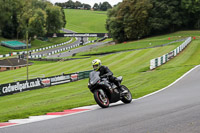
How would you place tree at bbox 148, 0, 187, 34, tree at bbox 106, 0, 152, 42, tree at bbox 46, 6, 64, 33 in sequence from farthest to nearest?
1. tree at bbox 46, 6, 64, 33
2. tree at bbox 148, 0, 187, 34
3. tree at bbox 106, 0, 152, 42

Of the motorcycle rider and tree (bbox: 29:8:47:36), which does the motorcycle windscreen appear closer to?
the motorcycle rider

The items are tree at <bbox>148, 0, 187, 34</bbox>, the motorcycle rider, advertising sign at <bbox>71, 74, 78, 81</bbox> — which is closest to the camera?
the motorcycle rider

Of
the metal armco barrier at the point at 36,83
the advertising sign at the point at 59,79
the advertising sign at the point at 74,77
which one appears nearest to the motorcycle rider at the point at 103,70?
the metal armco barrier at the point at 36,83

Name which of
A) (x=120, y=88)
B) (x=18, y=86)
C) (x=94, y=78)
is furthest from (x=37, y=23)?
(x=94, y=78)

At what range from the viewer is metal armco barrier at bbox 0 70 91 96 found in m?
31.0

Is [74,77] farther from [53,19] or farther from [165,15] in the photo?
[53,19]

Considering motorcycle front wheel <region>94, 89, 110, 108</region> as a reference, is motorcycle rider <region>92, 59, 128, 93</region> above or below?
above

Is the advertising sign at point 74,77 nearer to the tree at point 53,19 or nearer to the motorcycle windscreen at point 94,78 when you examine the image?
the motorcycle windscreen at point 94,78

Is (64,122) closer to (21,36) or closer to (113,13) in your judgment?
A: (113,13)

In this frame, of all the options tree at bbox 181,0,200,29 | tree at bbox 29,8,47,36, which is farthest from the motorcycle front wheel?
tree at bbox 29,8,47,36

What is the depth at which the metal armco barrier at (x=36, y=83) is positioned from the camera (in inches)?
1222

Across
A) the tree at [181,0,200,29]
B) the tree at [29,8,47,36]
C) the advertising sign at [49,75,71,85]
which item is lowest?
the advertising sign at [49,75,71,85]

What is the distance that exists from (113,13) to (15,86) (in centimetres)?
8124

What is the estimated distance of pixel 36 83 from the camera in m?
34.9
